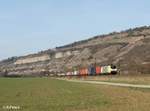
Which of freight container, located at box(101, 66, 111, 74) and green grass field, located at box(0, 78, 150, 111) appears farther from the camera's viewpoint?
freight container, located at box(101, 66, 111, 74)

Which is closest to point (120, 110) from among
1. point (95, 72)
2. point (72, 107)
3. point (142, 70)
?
point (72, 107)

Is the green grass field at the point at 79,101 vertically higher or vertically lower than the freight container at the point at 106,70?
lower

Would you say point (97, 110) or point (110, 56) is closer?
point (97, 110)

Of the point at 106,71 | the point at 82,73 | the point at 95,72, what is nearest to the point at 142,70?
the point at 106,71

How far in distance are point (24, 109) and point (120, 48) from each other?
16928 centimetres

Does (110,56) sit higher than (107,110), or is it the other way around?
(110,56)

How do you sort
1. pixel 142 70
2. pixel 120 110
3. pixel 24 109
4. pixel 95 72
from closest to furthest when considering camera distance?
pixel 120 110, pixel 24 109, pixel 142 70, pixel 95 72

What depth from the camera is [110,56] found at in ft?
597

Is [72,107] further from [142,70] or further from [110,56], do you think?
[110,56]

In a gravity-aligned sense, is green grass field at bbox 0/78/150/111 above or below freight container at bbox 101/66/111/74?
below

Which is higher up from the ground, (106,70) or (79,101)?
(106,70)

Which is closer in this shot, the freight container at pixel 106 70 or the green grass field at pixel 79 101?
the green grass field at pixel 79 101

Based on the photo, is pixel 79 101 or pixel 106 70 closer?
pixel 79 101

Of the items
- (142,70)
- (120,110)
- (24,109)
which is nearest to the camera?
(120,110)
